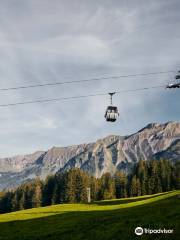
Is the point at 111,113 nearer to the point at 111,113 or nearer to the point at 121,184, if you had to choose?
the point at 111,113

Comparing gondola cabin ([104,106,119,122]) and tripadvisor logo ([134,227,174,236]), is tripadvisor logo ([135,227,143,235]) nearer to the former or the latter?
tripadvisor logo ([134,227,174,236])

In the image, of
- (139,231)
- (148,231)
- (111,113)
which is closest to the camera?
(148,231)

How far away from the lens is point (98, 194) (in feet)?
623

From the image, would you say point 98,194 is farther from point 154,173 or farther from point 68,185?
point 154,173

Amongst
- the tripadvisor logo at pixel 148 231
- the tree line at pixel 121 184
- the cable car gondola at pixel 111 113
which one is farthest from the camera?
the tree line at pixel 121 184

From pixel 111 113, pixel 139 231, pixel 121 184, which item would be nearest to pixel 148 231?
pixel 139 231

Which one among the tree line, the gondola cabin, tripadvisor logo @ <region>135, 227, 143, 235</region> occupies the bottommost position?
tripadvisor logo @ <region>135, 227, 143, 235</region>

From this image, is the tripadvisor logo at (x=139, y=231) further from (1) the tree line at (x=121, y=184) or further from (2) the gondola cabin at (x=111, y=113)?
(1) the tree line at (x=121, y=184)

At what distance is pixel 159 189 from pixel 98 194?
26.5 m

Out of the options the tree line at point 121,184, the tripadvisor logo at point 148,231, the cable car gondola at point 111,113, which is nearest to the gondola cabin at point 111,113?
the cable car gondola at point 111,113

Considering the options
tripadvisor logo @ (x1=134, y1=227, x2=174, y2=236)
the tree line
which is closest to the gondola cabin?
tripadvisor logo @ (x1=134, y1=227, x2=174, y2=236)

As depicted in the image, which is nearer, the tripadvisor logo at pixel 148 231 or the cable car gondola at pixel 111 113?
the tripadvisor logo at pixel 148 231

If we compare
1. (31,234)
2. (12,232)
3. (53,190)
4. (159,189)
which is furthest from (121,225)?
(53,190)

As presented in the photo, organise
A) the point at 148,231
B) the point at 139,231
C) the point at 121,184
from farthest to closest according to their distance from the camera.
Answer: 1. the point at 121,184
2. the point at 139,231
3. the point at 148,231
